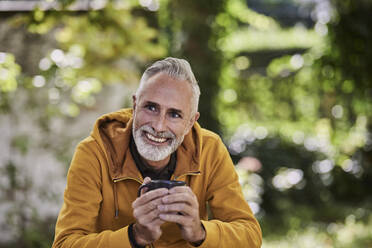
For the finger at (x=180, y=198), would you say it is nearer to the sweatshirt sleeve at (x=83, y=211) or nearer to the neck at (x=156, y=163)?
the sweatshirt sleeve at (x=83, y=211)

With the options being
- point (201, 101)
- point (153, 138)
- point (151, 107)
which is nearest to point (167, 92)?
point (151, 107)

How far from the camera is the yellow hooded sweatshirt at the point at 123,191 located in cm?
207

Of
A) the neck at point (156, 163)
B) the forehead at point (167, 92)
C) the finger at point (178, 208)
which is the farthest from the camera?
the neck at point (156, 163)

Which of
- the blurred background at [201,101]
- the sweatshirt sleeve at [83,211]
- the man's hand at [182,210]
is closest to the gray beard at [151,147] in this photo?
the sweatshirt sleeve at [83,211]

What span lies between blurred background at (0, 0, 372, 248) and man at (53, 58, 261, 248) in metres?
1.78

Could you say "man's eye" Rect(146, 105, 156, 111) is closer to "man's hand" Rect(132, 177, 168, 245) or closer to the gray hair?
the gray hair

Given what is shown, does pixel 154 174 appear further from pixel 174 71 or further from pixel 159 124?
pixel 174 71

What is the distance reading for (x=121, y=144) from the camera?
90.0 inches

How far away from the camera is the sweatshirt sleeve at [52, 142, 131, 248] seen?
77.6 inches

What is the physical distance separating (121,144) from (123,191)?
0.79 feet

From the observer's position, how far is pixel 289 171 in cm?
593

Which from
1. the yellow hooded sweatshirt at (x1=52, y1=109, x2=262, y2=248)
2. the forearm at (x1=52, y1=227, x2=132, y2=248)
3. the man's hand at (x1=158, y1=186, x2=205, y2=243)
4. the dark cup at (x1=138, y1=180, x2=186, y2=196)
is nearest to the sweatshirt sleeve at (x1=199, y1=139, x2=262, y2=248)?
the yellow hooded sweatshirt at (x1=52, y1=109, x2=262, y2=248)

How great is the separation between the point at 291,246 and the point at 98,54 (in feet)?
8.98

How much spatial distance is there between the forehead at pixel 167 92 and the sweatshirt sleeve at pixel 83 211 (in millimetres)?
416
